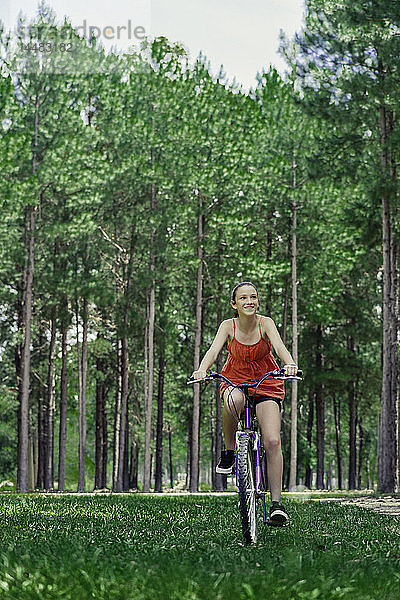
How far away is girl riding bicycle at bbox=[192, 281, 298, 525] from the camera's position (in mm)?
6621

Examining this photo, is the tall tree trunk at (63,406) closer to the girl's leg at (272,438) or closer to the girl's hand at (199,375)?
the girl's leg at (272,438)

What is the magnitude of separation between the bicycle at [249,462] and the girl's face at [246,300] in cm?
64

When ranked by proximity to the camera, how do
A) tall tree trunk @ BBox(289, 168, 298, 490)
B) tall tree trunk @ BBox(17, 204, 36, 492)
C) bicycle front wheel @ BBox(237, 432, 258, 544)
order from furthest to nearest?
tall tree trunk @ BBox(289, 168, 298, 490) → tall tree trunk @ BBox(17, 204, 36, 492) → bicycle front wheel @ BBox(237, 432, 258, 544)

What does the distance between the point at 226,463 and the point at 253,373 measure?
Answer: 2.51 ft

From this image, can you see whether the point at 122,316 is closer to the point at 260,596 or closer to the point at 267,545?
the point at 267,545

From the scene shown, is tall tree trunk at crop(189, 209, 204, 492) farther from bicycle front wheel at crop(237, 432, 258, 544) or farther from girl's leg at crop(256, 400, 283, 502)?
bicycle front wheel at crop(237, 432, 258, 544)

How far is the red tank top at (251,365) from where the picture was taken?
673 centimetres

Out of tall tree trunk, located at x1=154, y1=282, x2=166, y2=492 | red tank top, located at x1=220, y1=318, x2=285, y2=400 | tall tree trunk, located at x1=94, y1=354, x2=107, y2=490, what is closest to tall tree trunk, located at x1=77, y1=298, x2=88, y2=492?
tall tree trunk, located at x1=154, y1=282, x2=166, y2=492

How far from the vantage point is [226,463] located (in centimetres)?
660

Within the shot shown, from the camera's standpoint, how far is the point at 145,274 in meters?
29.0

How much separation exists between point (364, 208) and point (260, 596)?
2088 centimetres

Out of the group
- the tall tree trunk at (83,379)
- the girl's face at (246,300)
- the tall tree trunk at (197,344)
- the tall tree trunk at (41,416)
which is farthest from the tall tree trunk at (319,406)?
the girl's face at (246,300)

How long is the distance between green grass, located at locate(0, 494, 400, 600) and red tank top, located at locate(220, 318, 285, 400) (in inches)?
48.6

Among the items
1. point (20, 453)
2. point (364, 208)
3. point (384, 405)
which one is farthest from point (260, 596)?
point (20, 453)
